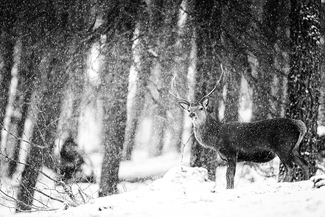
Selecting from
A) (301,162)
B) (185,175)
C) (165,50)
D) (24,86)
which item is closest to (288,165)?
(301,162)

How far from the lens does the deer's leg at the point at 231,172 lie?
6.76 meters

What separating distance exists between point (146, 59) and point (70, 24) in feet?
6.22

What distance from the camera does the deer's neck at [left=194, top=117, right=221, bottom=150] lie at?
751 cm

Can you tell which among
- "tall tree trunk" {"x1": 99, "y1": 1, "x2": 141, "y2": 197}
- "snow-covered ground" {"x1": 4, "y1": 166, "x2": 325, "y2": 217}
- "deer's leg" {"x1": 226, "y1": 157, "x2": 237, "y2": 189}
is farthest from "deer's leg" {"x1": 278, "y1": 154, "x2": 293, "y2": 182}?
"tall tree trunk" {"x1": 99, "y1": 1, "x2": 141, "y2": 197}

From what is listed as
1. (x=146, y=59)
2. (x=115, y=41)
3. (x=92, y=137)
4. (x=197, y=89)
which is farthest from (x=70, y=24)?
(x=92, y=137)

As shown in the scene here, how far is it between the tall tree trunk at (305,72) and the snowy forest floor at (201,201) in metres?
2.86

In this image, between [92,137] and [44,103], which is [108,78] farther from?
[92,137]

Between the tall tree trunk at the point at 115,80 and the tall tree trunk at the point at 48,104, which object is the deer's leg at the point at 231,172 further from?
the tall tree trunk at the point at 48,104

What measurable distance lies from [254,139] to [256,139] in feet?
0.11

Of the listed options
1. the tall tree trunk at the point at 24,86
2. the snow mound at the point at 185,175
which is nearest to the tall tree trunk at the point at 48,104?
the tall tree trunk at the point at 24,86

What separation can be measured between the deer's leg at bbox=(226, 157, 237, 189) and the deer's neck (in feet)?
1.36

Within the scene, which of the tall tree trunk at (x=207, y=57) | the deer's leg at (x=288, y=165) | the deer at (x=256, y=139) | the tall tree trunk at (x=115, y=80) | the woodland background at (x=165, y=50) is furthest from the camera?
the tall tree trunk at (x=115, y=80)

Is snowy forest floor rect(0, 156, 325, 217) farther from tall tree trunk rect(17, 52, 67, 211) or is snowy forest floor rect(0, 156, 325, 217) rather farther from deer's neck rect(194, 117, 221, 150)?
tall tree trunk rect(17, 52, 67, 211)

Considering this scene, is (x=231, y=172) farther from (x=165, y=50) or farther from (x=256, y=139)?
(x=165, y=50)
